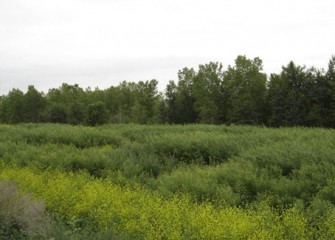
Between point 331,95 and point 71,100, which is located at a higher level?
point 331,95

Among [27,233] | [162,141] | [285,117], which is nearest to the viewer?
[27,233]

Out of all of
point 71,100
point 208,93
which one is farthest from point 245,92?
point 71,100

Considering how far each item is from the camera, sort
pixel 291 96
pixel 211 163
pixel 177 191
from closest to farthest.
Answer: pixel 177 191 < pixel 211 163 < pixel 291 96

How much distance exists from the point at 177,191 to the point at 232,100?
3246 cm

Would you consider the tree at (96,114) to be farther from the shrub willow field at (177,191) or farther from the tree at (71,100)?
the shrub willow field at (177,191)

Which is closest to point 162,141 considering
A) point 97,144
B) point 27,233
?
point 97,144

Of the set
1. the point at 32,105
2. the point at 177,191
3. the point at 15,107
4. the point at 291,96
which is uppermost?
the point at 291,96

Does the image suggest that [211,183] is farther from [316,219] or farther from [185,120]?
[185,120]

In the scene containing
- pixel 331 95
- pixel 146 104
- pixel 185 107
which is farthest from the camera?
pixel 146 104

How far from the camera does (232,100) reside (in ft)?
134

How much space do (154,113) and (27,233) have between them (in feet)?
150

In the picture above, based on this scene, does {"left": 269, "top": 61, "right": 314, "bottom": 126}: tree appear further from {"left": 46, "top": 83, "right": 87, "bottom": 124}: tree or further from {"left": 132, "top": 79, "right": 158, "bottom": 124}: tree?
{"left": 46, "top": 83, "right": 87, "bottom": 124}: tree

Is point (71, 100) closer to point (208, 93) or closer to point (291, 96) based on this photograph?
point (208, 93)

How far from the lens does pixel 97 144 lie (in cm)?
1792
